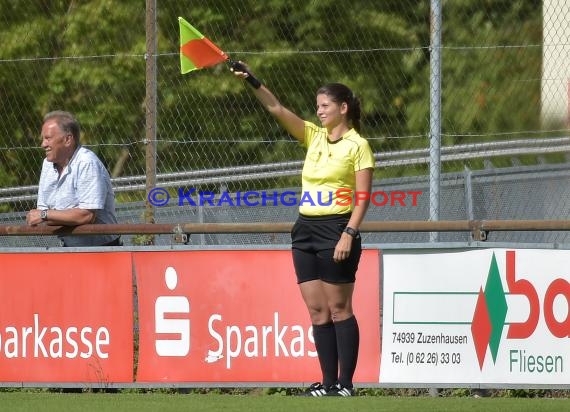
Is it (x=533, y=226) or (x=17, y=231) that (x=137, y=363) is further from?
(x=533, y=226)

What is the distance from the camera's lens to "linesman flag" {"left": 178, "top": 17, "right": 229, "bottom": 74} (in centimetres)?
850

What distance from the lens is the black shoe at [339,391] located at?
7957 mm

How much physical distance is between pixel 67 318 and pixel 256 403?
190cm

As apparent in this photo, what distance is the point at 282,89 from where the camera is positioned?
13.7m

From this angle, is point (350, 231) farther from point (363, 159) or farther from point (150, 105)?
point (150, 105)

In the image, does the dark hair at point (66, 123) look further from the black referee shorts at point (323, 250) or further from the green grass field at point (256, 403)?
the black referee shorts at point (323, 250)

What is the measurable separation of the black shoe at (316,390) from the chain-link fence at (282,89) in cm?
273

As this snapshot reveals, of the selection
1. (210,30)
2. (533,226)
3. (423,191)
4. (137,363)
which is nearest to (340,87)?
(533,226)

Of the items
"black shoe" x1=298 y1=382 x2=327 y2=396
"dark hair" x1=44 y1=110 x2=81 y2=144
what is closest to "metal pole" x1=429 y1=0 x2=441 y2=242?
"black shoe" x1=298 y1=382 x2=327 y2=396

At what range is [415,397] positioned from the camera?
8.39m

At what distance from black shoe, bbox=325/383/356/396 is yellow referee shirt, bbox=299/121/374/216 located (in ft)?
3.37

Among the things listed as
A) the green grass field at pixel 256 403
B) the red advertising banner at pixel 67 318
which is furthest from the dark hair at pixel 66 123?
the green grass field at pixel 256 403

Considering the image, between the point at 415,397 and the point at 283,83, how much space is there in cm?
589

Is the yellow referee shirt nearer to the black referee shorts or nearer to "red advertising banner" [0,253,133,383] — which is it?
the black referee shorts
